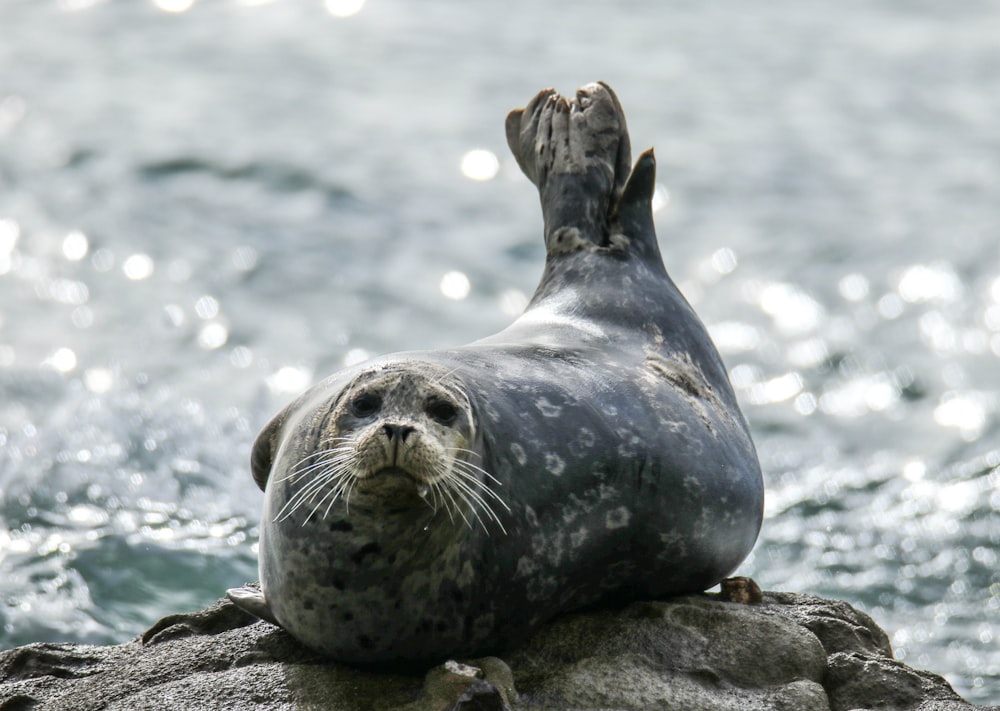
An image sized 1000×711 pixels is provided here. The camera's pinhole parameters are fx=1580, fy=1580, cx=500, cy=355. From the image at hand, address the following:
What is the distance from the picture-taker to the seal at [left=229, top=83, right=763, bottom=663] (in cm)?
432

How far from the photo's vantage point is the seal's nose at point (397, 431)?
4.03 metres

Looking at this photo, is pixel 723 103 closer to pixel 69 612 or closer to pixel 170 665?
Answer: pixel 69 612

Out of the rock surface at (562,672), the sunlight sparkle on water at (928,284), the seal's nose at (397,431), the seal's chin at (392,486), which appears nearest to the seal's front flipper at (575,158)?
the rock surface at (562,672)

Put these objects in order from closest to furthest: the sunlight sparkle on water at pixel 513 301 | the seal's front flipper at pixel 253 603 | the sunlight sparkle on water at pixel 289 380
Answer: the seal's front flipper at pixel 253 603 < the sunlight sparkle on water at pixel 289 380 < the sunlight sparkle on water at pixel 513 301

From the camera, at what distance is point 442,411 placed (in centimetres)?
430

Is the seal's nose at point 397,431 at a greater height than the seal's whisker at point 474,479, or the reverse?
the seal's nose at point 397,431

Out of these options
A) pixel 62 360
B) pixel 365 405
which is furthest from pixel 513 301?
pixel 365 405

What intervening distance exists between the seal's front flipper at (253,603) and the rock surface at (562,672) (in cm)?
10

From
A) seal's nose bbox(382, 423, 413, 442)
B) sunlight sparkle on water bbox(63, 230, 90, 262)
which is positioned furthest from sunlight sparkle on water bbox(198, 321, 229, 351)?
seal's nose bbox(382, 423, 413, 442)

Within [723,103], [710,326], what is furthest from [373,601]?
[723,103]

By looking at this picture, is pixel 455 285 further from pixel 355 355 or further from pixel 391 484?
pixel 391 484

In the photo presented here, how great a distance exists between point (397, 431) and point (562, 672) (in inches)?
41.4

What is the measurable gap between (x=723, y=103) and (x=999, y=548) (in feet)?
27.0

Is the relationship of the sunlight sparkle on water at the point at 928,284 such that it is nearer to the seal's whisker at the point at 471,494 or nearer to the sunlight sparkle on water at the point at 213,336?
the sunlight sparkle on water at the point at 213,336
